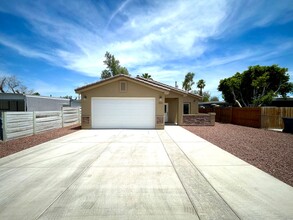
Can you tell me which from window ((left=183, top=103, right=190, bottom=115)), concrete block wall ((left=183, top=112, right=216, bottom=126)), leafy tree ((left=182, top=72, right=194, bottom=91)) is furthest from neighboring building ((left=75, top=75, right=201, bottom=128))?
leafy tree ((left=182, top=72, right=194, bottom=91))

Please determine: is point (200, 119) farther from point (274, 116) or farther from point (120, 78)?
point (120, 78)

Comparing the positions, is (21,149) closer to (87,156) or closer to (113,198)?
(87,156)

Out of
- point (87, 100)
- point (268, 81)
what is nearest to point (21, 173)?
point (87, 100)

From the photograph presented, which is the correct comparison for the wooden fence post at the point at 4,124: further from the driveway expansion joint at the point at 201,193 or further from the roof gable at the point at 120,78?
the driveway expansion joint at the point at 201,193

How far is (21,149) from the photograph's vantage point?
7.06 meters

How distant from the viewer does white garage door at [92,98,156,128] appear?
13.2m

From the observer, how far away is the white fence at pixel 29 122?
27.6 ft

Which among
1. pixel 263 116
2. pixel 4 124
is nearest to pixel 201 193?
pixel 4 124

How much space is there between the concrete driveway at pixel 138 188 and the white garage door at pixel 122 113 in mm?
7013

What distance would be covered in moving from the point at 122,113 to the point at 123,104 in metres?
0.70

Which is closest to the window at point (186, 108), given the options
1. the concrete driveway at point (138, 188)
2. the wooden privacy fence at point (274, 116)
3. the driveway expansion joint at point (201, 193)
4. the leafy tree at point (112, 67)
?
the wooden privacy fence at point (274, 116)

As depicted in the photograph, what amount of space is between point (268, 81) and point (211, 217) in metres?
25.2

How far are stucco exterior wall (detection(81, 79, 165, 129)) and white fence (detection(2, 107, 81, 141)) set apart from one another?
221 cm

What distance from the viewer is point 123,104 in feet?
43.8
